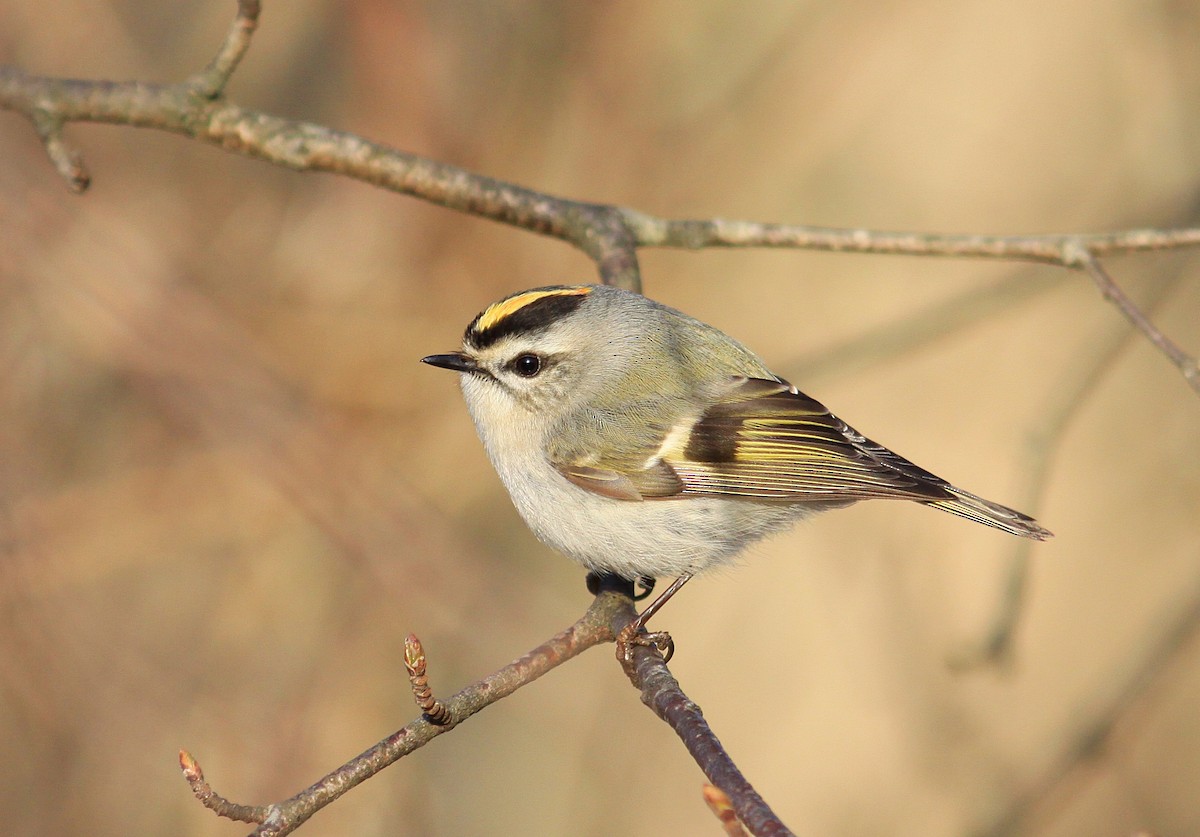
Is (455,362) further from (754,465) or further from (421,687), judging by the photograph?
(421,687)

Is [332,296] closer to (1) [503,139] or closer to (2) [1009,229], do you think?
(1) [503,139]

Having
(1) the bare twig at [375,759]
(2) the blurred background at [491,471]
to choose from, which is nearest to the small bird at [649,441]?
(1) the bare twig at [375,759]

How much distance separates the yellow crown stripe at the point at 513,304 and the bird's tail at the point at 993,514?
3.50 ft

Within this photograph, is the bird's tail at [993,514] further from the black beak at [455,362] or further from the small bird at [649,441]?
the black beak at [455,362]

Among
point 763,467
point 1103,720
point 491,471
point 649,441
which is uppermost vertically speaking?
point 491,471

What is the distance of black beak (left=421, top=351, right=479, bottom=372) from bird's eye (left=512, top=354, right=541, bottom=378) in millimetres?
109

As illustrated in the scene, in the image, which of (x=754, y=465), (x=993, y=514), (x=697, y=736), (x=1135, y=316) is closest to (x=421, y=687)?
(x=697, y=736)

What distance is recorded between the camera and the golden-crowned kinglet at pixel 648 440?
2607 mm

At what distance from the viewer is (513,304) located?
2781 mm

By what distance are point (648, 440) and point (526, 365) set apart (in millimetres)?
407

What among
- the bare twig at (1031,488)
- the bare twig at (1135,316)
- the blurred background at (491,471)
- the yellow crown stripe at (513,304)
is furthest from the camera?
the blurred background at (491,471)

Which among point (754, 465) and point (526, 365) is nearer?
point (754, 465)

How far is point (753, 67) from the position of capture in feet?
15.7

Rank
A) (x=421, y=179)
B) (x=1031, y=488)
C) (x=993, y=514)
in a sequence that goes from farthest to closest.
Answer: (x=1031, y=488) < (x=421, y=179) < (x=993, y=514)
